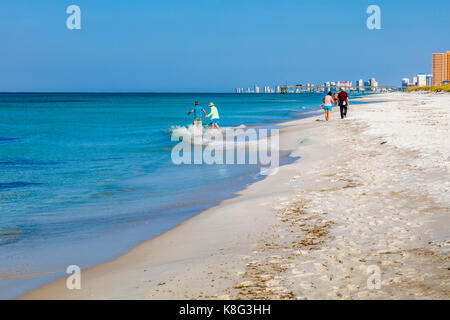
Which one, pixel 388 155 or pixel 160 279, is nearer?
pixel 160 279

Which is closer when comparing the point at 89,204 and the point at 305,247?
the point at 305,247

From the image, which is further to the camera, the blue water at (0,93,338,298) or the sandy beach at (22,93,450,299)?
the blue water at (0,93,338,298)

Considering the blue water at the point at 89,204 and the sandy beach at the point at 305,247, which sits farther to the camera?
the blue water at the point at 89,204

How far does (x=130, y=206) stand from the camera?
9.04 m

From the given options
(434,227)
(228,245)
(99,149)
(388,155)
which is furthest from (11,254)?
(99,149)

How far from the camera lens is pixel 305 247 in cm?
545

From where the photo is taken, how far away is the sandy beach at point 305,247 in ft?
14.0

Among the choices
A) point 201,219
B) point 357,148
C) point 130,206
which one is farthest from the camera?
point 357,148

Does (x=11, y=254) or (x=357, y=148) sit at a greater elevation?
(x=357, y=148)

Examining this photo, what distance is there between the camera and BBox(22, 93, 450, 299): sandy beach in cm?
427

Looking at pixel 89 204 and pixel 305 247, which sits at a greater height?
pixel 305 247
